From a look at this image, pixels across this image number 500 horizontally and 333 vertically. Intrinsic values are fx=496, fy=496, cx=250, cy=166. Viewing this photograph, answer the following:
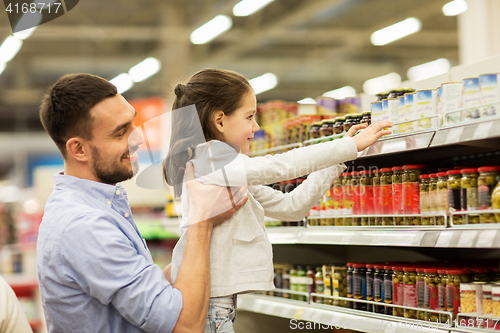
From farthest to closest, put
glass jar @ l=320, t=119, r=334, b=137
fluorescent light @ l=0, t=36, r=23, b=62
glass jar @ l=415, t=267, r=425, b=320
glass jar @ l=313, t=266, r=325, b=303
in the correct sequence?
fluorescent light @ l=0, t=36, r=23, b=62
glass jar @ l=313, t=266, r=325, b=303
glass jar @ l=320, t=119, r=334, b=137
glass jar @ l=415, t=267, r=425, b=320

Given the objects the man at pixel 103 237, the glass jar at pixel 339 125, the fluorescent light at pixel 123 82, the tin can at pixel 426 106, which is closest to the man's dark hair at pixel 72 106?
the man at pixel 103 237

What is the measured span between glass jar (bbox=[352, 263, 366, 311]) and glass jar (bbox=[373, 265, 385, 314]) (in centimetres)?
7

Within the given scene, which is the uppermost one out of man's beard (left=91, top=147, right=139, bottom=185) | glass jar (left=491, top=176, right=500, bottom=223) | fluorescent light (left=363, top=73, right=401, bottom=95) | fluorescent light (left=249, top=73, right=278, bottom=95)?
fluorescent light (left=363, top=73, right=401, bottom=95)

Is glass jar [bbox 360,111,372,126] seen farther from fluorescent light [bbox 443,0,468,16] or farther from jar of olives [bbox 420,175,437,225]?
fluorescent light [bbox 443,0,468,16]

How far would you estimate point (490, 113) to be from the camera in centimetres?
163

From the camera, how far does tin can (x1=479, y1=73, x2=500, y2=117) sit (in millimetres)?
1617

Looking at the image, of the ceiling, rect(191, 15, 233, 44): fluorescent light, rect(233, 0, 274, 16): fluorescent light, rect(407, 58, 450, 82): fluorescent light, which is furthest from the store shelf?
rect(407, 58, 450, 82): fluorescent light

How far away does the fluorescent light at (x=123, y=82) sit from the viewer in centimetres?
1134

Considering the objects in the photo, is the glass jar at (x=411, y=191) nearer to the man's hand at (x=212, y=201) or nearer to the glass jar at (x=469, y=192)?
the glass jar at (x=469, y=192)

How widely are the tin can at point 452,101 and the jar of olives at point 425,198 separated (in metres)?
0.27

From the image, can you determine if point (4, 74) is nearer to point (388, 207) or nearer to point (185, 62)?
point (185, 62)

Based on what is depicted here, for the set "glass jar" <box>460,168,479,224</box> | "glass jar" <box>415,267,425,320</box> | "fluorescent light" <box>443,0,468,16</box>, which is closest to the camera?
"glass jar" <box>460,168,479,224</box>

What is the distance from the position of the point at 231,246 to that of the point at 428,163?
3.65ft

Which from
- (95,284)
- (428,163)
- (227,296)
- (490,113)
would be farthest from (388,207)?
(95,284)
